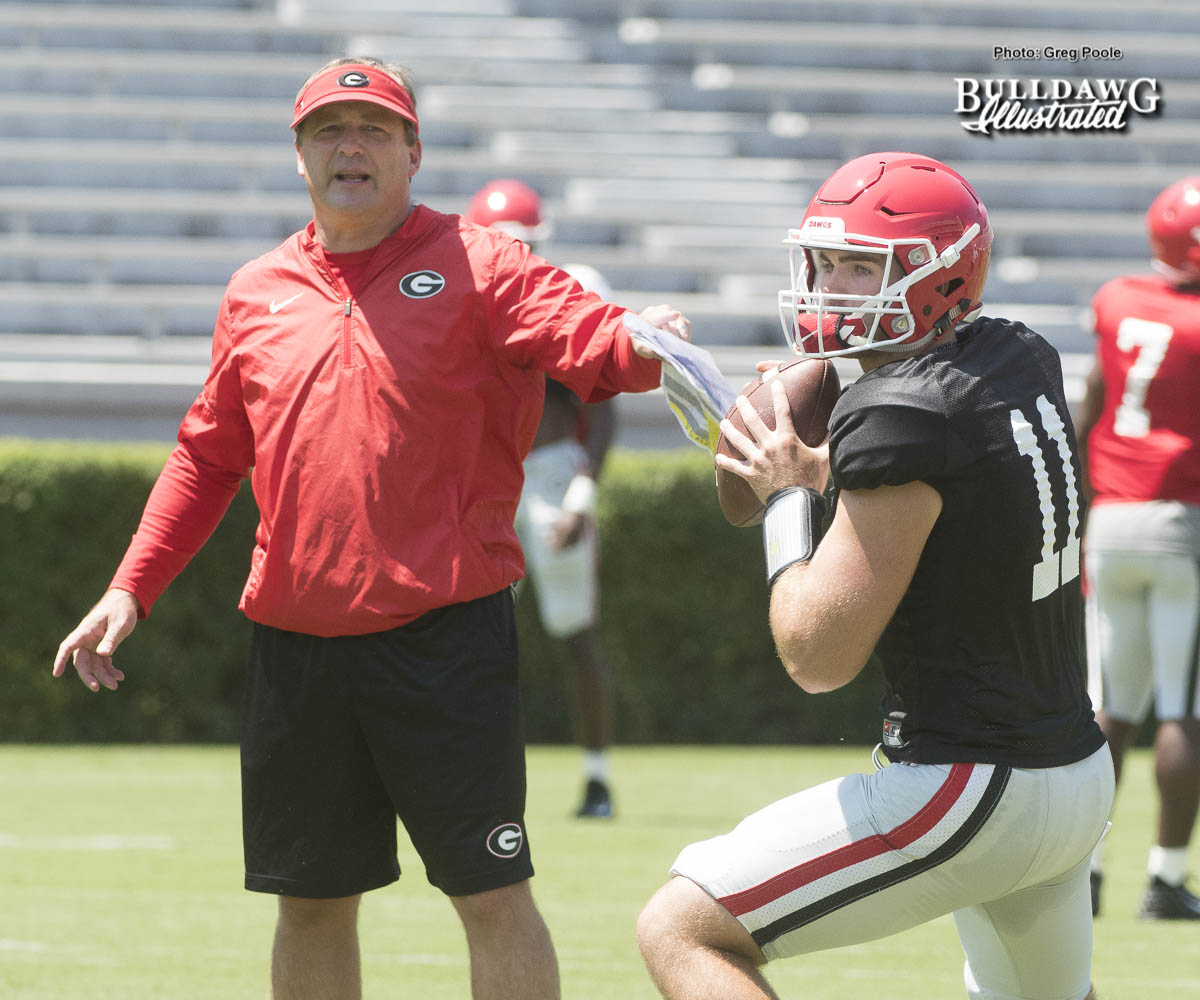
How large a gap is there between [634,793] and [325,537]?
4.80m

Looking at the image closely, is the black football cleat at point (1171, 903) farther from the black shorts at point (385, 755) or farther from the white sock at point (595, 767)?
the black shorts at point (385, 755)

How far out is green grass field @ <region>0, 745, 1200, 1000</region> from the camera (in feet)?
14.3

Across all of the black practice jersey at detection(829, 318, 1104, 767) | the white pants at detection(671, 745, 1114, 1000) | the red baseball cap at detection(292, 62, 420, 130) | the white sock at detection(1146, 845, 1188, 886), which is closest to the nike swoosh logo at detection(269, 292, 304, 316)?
the red baseball cap at detection(292, 62, 420, 130)

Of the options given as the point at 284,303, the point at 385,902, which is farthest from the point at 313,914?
the point at 385,902

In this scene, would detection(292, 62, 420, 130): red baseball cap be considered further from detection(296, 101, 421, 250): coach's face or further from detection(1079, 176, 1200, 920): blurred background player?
detection(1079, 176, 1200, 920): blurred background player

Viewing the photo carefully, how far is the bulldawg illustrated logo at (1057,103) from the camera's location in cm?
1188

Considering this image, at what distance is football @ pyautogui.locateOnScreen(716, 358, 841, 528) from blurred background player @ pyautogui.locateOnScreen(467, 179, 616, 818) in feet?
13.4

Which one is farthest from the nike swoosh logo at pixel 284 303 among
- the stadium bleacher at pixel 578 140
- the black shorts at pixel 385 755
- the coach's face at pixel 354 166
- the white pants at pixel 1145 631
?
the stadium bleacher at pixel 578 140

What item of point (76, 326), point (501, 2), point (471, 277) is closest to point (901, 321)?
point (471, 277)

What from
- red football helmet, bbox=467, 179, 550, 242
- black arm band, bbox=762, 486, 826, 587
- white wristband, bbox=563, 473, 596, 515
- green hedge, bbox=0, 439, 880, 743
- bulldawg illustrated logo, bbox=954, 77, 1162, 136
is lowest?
green hedge, bbox=0, 439, 880, 743

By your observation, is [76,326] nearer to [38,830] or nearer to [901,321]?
[38,830]

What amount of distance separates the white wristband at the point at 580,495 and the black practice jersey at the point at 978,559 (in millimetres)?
4342

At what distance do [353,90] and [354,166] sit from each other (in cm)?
14

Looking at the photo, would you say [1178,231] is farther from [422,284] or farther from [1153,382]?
[422,284]
